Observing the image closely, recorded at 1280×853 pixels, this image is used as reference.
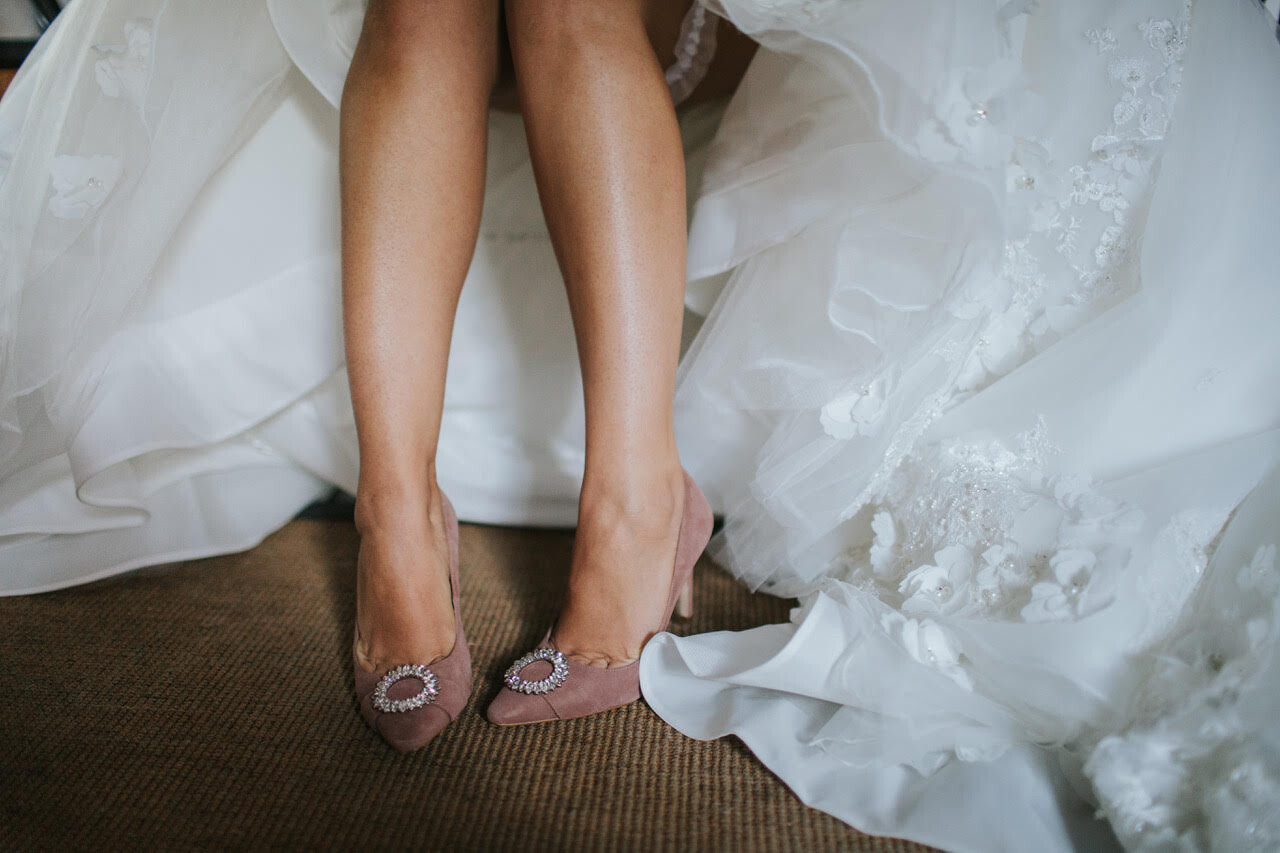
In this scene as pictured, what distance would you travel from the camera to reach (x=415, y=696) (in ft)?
Answer: 1.79

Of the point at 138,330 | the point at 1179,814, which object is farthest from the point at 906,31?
the point at 138,330

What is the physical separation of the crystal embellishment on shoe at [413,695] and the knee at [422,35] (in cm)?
45

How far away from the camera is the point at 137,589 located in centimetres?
75

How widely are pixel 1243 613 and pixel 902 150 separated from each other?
0.34 metres

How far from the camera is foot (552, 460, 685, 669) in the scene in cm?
57

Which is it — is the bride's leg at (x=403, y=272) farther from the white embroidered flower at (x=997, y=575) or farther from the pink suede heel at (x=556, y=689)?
the white embroidered flower at (x=997, y=575)

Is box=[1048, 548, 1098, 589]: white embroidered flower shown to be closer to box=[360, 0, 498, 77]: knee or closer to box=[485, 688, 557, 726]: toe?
box=[485, 688, 557, 726]: toe

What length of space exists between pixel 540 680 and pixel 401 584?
13 centimetres

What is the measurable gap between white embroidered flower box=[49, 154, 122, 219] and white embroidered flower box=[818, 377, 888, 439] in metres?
0.66

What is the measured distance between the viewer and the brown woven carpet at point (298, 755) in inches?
18.4

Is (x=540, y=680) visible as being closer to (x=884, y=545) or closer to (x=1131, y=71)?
(x=884, y=545)

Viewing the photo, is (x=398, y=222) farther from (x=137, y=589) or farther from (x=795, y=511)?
(x=137, y=589)

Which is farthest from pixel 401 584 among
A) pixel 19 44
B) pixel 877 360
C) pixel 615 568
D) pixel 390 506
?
pixel 19 44

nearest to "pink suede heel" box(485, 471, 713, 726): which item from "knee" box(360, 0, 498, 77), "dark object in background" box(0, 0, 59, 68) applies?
"knee" box(360, 0, 498, 77)
